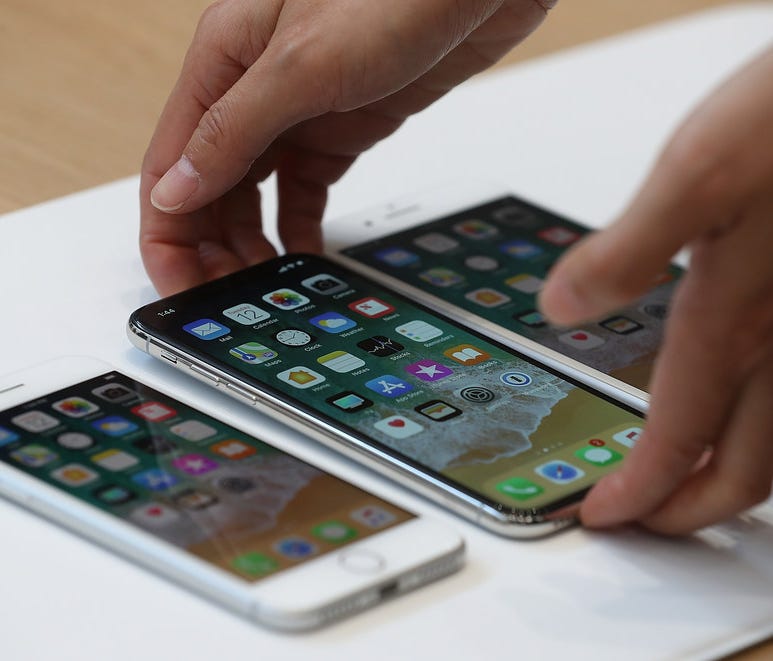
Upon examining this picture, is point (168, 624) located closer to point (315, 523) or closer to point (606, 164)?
point (315, 523)

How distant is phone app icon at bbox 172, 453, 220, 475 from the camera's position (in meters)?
0.65

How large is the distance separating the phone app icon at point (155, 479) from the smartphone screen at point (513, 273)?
252mm

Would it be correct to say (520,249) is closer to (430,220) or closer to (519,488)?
(430,220)

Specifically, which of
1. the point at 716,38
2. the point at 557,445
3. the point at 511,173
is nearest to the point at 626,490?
the point at 557,445

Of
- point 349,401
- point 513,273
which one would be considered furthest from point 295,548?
point 513,273

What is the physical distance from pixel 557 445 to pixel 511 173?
15.9 inches

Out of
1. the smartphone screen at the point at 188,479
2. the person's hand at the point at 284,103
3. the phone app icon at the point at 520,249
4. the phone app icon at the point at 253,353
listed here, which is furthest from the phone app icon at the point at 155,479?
the phone app icon at the point at 520,249

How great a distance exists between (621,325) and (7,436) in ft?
1.15

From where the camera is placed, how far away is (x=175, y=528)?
60 centimetres

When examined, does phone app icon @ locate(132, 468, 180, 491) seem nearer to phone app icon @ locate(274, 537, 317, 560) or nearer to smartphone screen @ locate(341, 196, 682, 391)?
phone app icon @ locate(274, 537, 317, 560)

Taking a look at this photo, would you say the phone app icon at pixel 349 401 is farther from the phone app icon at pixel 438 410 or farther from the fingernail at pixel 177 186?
the fingernail at pixel 177 186

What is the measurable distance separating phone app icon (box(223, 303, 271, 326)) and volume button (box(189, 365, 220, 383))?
4cm

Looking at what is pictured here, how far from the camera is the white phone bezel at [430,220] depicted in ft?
2.53

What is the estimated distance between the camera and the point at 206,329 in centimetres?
76
